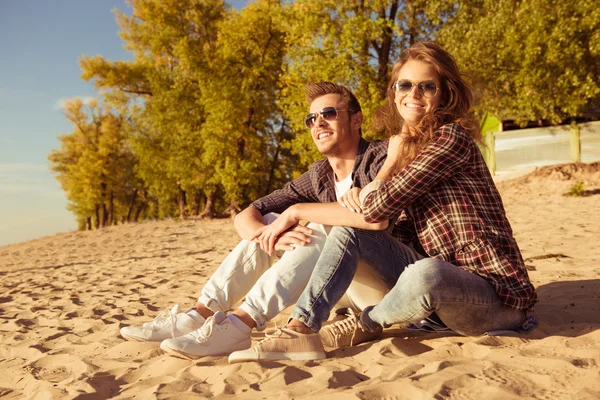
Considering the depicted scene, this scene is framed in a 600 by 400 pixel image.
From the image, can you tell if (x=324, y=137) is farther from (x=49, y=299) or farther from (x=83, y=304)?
(x=49, y=299)

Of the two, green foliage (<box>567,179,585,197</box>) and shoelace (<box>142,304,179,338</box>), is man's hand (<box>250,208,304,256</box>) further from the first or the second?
green foliage (<box>567,179,585,197</box>)

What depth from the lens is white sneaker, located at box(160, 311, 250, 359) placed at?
284 cm

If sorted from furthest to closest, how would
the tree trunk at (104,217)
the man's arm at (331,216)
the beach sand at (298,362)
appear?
the tree trunk at (104,217)
the man's arm at (331,216)
the beach sand at (298,362)

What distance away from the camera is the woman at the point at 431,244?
8.47 feet

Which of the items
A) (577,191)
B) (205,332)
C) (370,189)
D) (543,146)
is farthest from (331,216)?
(543,146)

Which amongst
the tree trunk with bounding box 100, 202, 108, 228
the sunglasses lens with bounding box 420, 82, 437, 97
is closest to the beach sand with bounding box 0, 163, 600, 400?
the sunglasses lens with bounding box 420, 82, 437, 97

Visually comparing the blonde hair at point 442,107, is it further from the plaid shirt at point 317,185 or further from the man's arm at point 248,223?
the man's arm at point 248,223

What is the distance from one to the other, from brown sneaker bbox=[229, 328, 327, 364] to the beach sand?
4 centimetres

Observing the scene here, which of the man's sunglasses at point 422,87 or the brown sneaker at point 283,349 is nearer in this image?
the brown sneaker at point 283,349

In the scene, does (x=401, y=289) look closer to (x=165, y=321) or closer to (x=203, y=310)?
(x=203, y=310)

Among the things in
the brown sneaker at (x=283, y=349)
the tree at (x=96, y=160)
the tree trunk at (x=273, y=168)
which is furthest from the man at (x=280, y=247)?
the tree at (x=96, y=160)

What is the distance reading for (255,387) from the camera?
2.42 metres

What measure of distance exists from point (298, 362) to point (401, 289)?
69cm

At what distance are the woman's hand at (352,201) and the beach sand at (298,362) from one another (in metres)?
0.82
